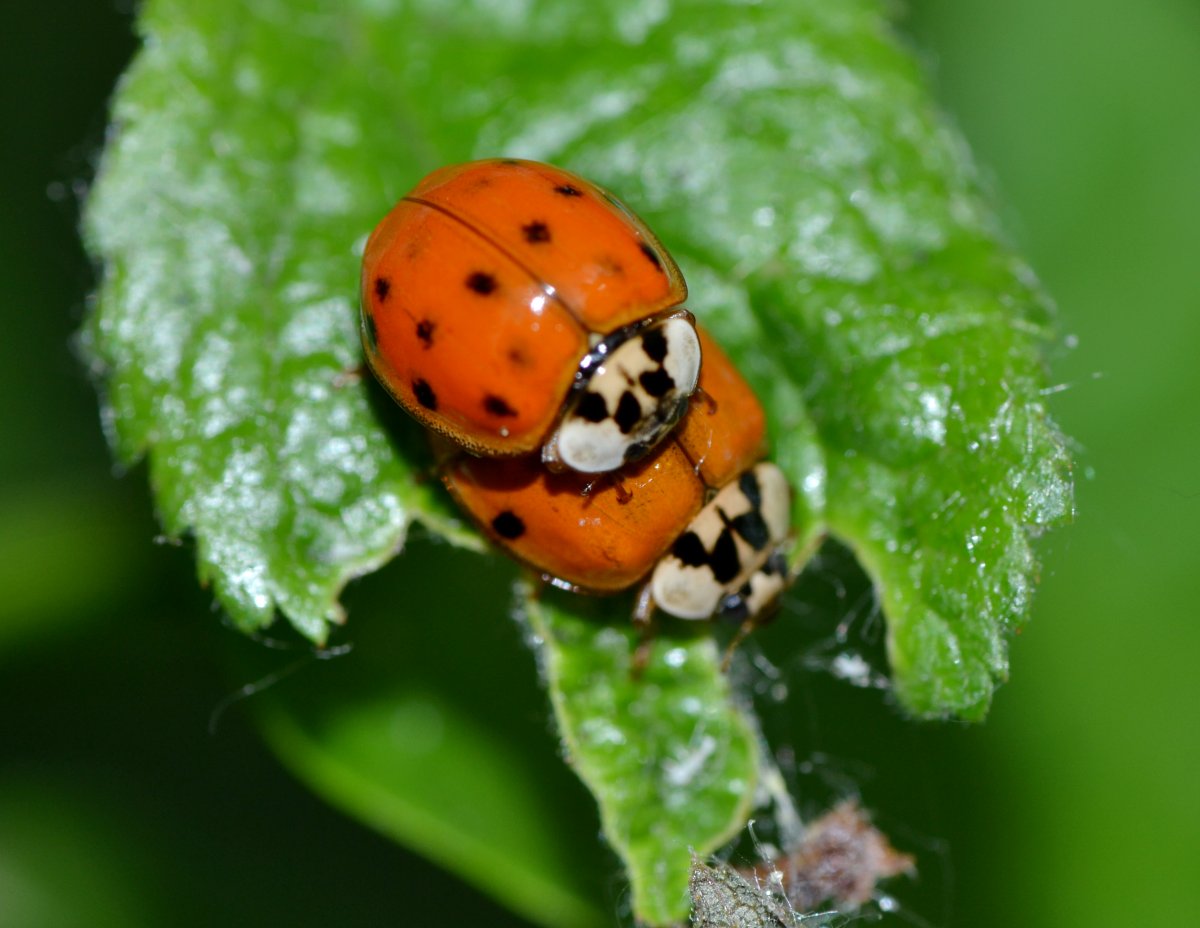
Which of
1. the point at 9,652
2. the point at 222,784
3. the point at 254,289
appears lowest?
the point at 222,784

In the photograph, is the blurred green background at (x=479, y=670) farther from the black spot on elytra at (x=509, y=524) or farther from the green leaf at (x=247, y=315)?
the black spot on elytra at (x=509, y=524)

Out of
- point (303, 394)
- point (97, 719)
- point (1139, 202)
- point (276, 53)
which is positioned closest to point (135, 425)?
point (303, 394)

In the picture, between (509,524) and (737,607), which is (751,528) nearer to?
(737,607)

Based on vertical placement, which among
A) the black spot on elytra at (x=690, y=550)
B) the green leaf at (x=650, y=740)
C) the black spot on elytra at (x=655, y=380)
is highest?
the black spot on elytra at (x=655, y=380)

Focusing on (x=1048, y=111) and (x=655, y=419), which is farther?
(x=1048, y=111)

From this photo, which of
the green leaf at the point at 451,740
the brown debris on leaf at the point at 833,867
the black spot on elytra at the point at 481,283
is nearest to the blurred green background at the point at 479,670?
the green leaf at the point at 451,740

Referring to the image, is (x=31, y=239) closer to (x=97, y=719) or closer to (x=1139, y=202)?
(x=97, y=719)

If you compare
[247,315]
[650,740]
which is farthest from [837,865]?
[247,315]
